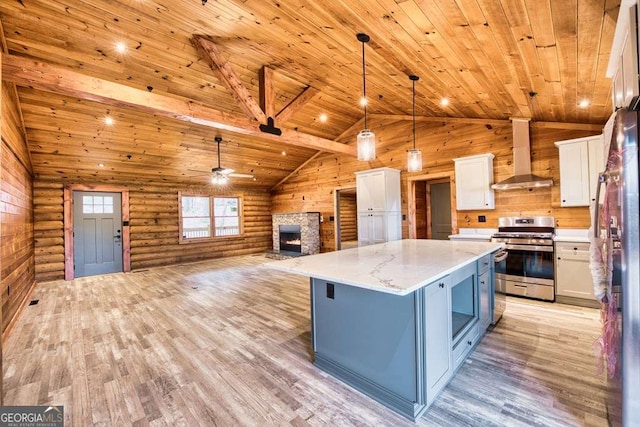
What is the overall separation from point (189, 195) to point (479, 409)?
320 inches

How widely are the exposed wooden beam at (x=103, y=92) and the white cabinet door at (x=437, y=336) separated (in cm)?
349

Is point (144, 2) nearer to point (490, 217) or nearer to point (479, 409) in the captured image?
point (479, 409)

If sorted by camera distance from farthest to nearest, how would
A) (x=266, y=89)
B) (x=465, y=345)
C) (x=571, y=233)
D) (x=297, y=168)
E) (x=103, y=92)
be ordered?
1. (x=297, y=168)
2. (x=266, y=89)
3. (x=571, y=233)
4. (x=103, y=92)
5. (x=465, y=345)

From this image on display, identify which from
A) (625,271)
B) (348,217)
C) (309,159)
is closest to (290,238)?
(309,159)

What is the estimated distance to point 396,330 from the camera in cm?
185

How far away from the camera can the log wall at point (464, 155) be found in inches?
172

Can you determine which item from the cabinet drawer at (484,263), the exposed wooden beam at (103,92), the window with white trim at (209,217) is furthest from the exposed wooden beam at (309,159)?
the cabinet drawer at (484,263)

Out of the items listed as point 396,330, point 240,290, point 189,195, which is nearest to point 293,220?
point 189,195

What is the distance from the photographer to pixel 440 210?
686 cm

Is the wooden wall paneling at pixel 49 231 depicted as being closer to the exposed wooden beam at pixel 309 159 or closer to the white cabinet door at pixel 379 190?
the exposed wooden beam at pixel 309 159

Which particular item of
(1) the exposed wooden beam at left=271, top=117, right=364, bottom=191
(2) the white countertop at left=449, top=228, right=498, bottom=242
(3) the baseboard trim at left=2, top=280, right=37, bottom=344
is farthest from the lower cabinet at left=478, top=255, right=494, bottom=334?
(1) the exposed wooden beam at left=271, top=117, right=364, bottom=191

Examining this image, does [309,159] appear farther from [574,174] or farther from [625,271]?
[625,271]

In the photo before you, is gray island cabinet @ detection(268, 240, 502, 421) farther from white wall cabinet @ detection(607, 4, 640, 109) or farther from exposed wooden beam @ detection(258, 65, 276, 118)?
exposed wooden beam @ detection(258, 65, 276, 118)

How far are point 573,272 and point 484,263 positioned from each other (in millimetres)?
1973
